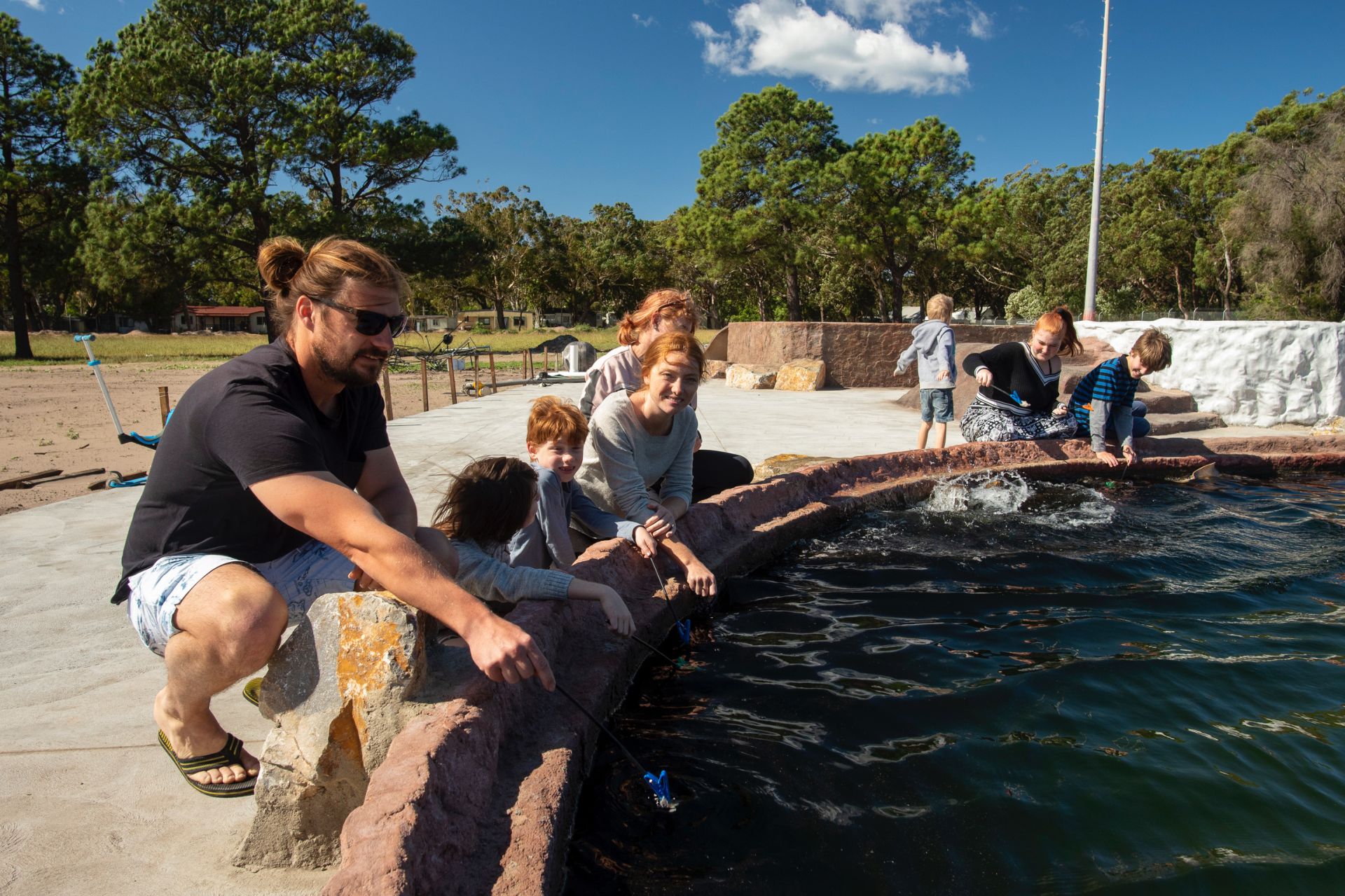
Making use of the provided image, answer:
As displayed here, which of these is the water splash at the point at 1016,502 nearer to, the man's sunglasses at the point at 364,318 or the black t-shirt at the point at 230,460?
the man's sunglasses at the point at 364,318

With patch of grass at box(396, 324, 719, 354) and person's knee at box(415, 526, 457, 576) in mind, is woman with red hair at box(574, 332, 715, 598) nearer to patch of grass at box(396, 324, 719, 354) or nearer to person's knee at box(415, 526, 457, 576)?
person's knee at box(415, 526, 457, 576)

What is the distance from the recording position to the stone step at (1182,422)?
25.6ft

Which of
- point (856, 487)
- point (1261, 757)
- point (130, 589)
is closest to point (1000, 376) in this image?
point (856, 487)

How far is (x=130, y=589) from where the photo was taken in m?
2.10

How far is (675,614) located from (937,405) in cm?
410

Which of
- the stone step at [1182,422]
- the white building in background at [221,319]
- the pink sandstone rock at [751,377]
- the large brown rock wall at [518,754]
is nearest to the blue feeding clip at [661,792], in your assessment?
the large brown rock wall at [518,754]

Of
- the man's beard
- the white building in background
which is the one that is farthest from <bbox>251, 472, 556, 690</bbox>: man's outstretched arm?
the white building in background

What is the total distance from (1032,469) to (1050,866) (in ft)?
14.4

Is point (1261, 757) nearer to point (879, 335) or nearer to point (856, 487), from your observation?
point (856, 487)

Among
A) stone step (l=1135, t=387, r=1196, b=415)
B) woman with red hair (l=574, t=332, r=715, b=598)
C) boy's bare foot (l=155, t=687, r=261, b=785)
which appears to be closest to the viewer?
boy's bare foot (l=155, t=687, r=261, b=785)

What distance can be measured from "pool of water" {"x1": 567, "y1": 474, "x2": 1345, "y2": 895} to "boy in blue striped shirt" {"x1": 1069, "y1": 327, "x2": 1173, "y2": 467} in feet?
4.88

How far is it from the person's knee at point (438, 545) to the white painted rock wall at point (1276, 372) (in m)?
8.62

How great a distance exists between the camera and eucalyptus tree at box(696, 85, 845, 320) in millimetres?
31391

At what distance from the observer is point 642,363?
3934mm
